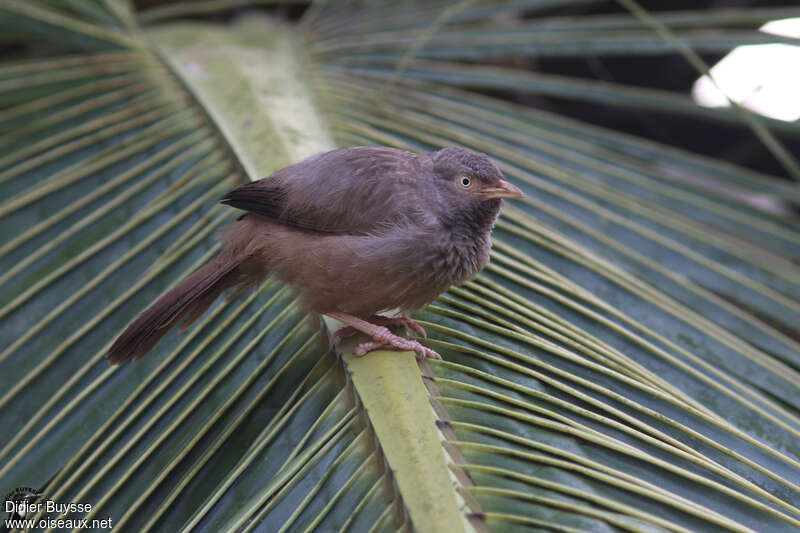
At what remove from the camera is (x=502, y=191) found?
227cm

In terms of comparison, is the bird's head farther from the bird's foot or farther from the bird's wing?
the bird's foot

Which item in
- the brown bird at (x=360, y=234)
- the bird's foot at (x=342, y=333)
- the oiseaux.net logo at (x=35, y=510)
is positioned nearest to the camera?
the oiseaux.net logo at (x=35, y=510)

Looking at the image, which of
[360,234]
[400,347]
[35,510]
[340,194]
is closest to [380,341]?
[400,347]

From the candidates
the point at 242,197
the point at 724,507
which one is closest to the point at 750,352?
the point at 724,507

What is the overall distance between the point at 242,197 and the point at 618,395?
1.11 m

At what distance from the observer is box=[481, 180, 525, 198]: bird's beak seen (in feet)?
7.34

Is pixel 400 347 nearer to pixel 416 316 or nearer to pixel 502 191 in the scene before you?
pixel 416 316

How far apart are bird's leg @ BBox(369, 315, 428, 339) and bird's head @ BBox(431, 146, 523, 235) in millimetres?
301

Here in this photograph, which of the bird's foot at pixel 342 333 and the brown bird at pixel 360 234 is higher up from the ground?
the brown bird at pixel 360 234

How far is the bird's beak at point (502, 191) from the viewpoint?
7.34 ft

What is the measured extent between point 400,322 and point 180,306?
0.59 m

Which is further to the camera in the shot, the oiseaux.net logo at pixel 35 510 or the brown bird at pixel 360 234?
the brown bird at pixel 360 234

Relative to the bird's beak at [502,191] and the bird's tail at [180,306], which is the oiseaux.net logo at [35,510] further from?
the bird's beak at [502,191]

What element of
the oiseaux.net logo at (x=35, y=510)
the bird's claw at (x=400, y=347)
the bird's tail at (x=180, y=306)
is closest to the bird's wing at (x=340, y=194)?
the bird's tail at (x=180, y=306)
